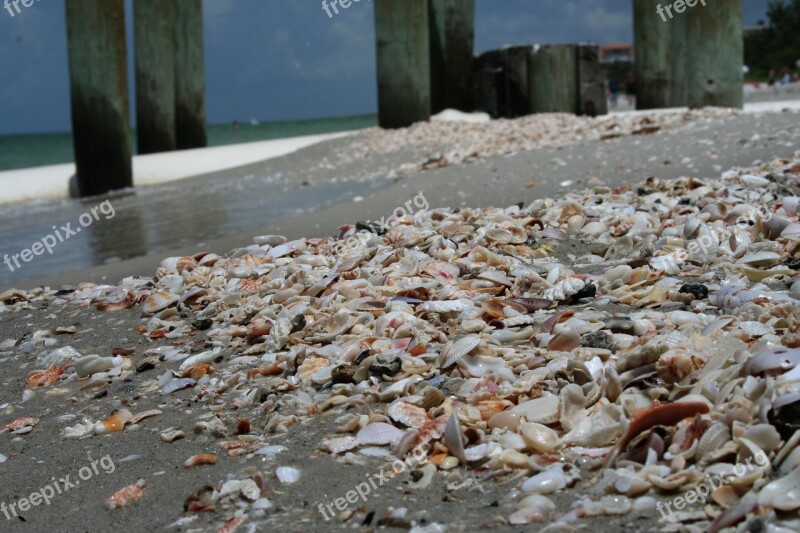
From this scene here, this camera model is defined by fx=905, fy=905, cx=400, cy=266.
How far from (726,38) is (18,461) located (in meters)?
9.30

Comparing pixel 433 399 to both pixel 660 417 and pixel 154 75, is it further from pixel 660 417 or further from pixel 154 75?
pixel 154 75

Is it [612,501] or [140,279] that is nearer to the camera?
[612,501]

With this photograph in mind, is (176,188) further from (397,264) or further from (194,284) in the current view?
(397,264)

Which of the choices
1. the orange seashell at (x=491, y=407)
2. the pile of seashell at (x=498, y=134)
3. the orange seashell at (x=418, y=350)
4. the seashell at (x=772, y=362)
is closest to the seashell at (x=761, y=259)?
the seashell at (x=772, y=362)

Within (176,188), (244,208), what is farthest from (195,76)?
(244,208)

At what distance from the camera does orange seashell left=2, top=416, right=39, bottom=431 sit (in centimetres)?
295

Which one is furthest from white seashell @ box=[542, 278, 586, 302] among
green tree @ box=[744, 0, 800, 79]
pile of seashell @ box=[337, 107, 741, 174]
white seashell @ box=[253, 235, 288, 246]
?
green tree @ box=[744, 0, 800, 79]

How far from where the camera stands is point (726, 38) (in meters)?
10.1

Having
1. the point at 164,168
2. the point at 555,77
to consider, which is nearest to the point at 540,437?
the point at 164,168

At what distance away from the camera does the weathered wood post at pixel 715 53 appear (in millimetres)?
9953

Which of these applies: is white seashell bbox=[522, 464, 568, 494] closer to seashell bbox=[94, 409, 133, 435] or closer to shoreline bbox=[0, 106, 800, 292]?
seashell bbox=[94, 409, 133, 435]

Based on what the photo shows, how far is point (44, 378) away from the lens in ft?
11.2

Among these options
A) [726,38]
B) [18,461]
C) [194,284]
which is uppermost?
[726,38]

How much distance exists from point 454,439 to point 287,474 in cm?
44
